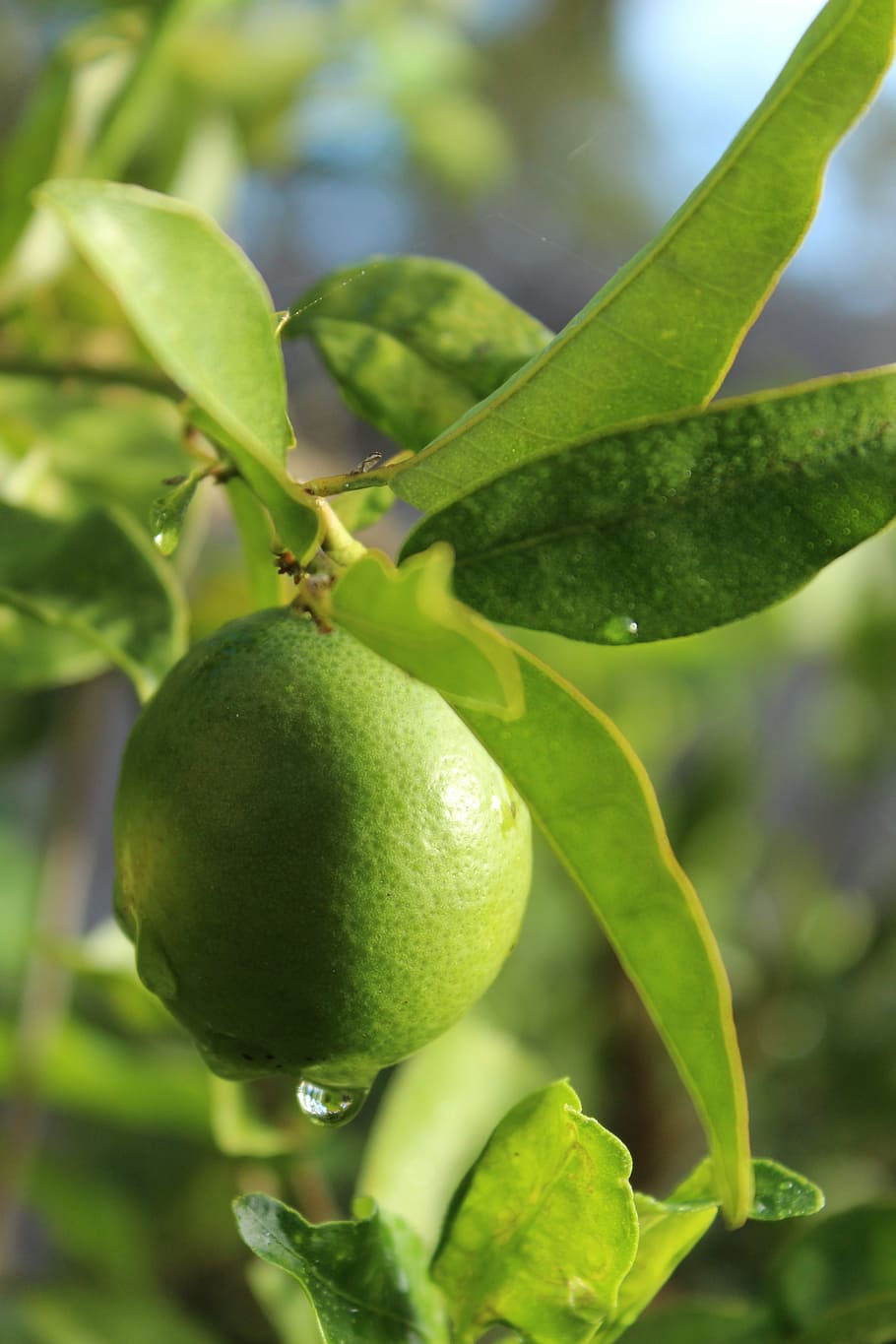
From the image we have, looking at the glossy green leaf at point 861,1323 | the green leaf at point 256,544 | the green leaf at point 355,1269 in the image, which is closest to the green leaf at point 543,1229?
the green leaf at point 355,1269

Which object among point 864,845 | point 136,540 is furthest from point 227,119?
point 864,845

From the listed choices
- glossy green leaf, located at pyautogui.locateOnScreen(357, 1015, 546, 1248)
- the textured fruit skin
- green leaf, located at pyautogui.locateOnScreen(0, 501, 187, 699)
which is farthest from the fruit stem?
glossy green leaf, located at pyautogui.locateOnScreen(357, 1015, 546, 1248)

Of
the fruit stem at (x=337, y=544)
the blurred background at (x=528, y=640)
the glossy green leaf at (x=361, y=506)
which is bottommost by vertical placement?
the blurred background at (x=528, y=640)

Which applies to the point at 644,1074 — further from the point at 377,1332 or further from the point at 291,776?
the point at 291,776

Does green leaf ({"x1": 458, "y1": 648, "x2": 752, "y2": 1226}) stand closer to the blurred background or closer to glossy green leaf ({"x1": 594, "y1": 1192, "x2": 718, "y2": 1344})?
glossy green leaf ({"x1": 594, "y1": 1192, "x2": 718, "y2": 1344})

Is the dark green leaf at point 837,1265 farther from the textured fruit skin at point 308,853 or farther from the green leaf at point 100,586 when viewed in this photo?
the green leaf at point 100,586
